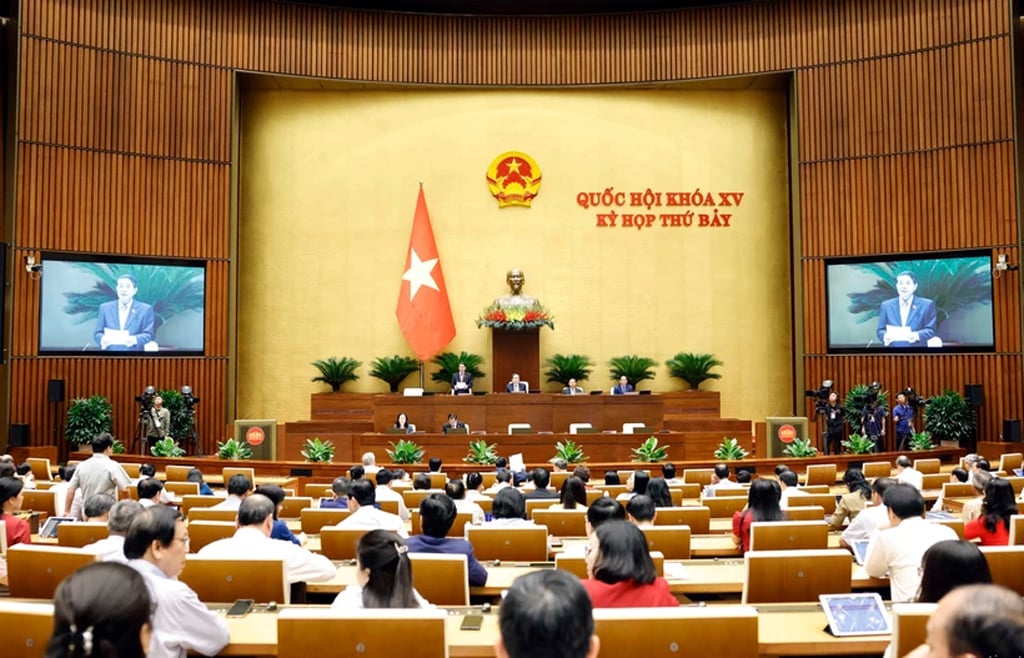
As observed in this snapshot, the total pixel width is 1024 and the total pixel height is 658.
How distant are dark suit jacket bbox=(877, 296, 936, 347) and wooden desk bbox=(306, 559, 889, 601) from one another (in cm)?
1115

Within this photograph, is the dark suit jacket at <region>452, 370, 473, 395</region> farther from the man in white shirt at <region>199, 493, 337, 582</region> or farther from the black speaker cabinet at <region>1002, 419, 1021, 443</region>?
the man in white shirt at <region>199, 493, 337, 582</region>

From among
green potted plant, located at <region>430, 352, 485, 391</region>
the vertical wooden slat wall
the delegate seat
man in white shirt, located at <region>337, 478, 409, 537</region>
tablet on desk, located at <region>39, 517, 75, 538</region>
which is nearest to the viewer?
the delegate seat

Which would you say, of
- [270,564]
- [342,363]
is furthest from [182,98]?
[270,564]

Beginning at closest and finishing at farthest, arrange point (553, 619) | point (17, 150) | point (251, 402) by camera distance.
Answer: point (553, 619), point (17, 150), point (251, 402)

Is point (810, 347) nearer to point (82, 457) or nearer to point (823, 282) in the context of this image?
point (823, 282)

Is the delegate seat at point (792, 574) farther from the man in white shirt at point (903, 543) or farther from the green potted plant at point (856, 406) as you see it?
the green potted plant at point (856, 406)

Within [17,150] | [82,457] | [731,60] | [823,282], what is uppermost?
[731,60]

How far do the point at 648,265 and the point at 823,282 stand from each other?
3094 mm

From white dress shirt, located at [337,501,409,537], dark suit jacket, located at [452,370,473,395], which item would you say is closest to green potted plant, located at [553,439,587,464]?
dark suit jacket, located at [452,370,473,395]

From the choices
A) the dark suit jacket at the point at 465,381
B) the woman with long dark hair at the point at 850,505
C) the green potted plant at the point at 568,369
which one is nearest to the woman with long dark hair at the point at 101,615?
the woman with long dark hair at the point at 850,505

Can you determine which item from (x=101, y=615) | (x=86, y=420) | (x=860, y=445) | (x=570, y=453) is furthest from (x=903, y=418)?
(x=101, y=615)

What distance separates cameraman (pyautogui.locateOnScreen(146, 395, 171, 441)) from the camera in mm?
12875

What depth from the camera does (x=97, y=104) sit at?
45.5ft

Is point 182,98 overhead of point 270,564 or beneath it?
overhead
